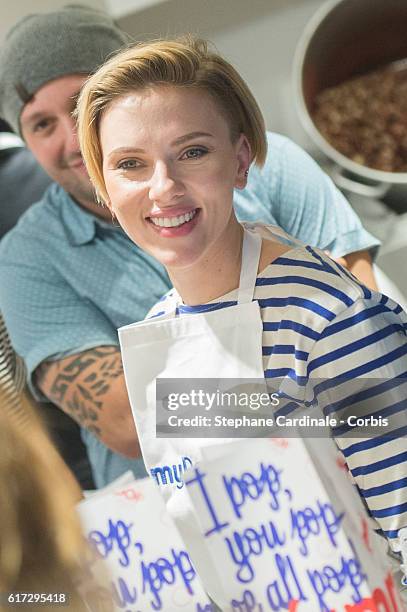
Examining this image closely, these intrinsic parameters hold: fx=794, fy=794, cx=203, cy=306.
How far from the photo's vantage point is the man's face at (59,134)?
2.35 ft

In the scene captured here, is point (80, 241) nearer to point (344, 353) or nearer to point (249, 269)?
point (249, 269)

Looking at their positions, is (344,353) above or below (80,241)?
below

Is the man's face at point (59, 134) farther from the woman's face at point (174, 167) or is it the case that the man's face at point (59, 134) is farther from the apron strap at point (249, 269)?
the apron strap at point (249, 269)

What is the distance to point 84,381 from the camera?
2.50 ft

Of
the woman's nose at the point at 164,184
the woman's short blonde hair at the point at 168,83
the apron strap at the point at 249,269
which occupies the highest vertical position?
the woman's short blonde hair at the point at 168,83

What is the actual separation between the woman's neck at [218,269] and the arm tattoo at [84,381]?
4.1 inches

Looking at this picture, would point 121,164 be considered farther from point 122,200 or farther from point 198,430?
point 198,430

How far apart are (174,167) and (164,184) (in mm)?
17

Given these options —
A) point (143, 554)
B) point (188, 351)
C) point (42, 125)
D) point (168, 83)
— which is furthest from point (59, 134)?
point (143, 554)

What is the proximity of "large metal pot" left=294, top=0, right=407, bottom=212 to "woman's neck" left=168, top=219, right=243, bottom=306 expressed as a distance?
0.38 feet

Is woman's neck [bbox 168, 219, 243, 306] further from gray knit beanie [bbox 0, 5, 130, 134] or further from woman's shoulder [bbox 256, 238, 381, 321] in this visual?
gray knit beanie [bbox 0, 5, 130, 134]

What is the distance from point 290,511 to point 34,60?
0.47 m

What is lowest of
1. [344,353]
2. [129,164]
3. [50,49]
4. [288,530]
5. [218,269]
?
[288,530]

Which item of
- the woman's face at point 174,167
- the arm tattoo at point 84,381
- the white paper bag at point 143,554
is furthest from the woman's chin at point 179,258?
the white paper bag at point 143,554
